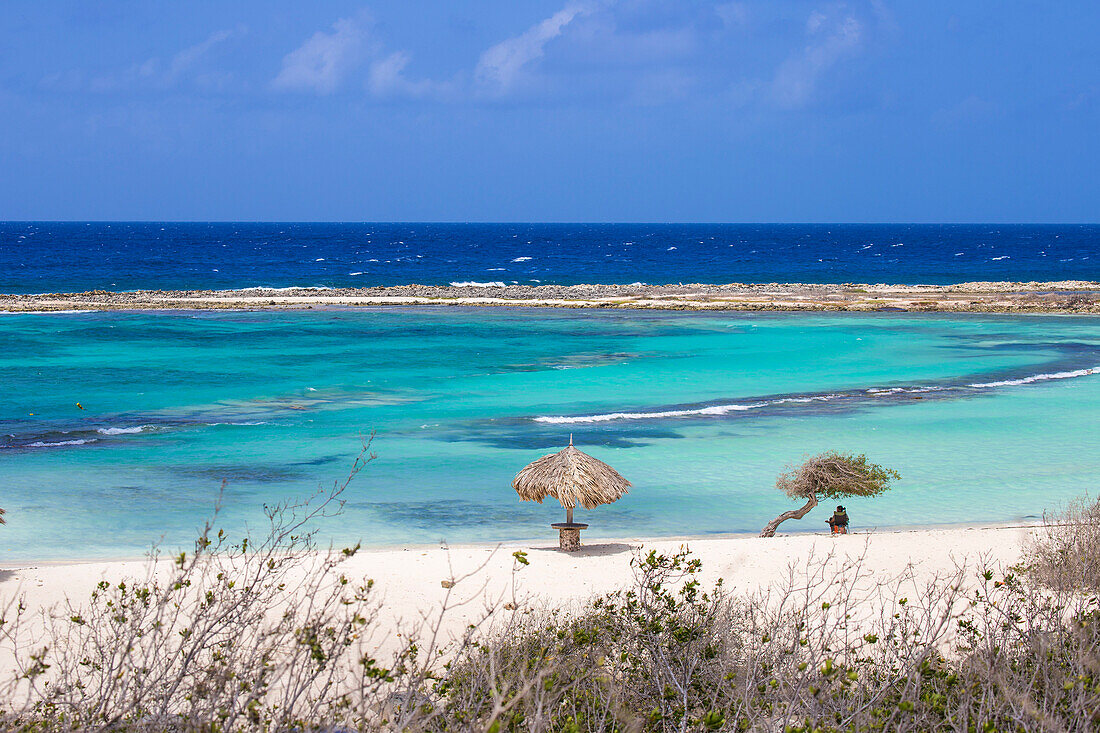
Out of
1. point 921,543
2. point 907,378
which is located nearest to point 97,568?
point 921,543

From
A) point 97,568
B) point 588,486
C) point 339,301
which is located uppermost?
point 339,301

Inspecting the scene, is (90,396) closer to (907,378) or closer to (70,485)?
(70,485)

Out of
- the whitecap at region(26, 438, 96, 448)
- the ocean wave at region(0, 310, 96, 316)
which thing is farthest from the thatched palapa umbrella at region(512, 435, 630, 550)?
the ocean wave at region(0, 310, 96, 316)

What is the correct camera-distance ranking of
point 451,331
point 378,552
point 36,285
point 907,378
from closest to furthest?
point 378,552 < point 907,378 < point 451,331 < point 36,285

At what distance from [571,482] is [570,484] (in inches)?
1.4

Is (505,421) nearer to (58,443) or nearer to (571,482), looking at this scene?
(58,443)

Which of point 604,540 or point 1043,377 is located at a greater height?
point 1043,377

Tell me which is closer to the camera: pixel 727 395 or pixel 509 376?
pixel 727 395

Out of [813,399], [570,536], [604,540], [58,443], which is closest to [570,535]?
[570,536]

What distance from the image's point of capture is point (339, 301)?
57.1m

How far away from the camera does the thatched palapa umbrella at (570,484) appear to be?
12922mm

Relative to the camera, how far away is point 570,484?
12.9 meters

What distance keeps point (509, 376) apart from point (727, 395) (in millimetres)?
7043

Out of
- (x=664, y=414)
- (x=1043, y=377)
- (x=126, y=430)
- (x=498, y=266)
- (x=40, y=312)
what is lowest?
(x=126, y=430)
